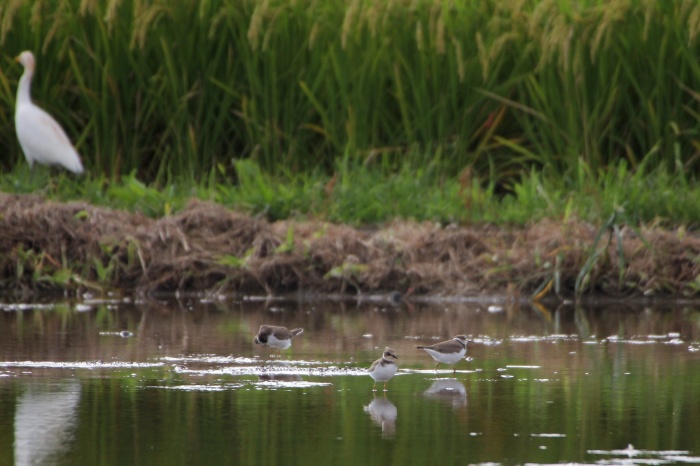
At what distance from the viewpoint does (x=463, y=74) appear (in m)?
13.1

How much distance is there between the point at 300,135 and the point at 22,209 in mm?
3277

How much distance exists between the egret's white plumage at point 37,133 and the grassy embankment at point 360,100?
242 millimetres

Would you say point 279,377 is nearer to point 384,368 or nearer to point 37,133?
point 384,368

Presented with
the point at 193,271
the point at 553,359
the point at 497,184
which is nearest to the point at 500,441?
the point at 553,359

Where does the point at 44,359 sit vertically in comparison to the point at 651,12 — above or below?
below

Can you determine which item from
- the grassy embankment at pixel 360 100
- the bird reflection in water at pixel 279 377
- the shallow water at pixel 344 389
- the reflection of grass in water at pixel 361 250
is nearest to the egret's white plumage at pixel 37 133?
the grassy embankment at pixel 360 100

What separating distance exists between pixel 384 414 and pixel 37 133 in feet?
26.3

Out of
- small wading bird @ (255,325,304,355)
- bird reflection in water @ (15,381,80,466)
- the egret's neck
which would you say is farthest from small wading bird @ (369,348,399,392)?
the egret's neck

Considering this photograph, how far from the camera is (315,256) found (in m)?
11.1

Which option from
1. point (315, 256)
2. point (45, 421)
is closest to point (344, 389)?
point (45, 421)

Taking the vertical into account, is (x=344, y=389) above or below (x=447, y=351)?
below

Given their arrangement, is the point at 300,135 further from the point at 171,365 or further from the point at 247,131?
the point at 171,365

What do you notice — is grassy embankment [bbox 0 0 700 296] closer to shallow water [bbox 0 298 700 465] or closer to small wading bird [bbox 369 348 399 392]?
shallow water [bbox 0 298 700 465]

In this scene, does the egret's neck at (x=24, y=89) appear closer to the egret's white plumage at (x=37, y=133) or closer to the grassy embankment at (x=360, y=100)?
the egret's white plumage at (x=37, y=133)
